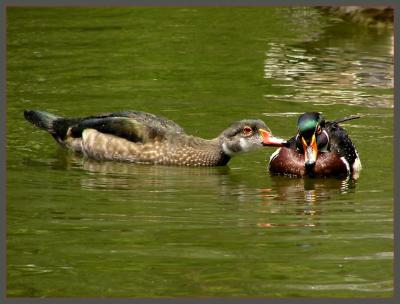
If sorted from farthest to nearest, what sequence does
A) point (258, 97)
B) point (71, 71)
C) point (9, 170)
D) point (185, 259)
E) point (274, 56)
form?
point (274, 56)
point (71, 71)
point (258, 97)
point (9, 170)
point (185, 259)

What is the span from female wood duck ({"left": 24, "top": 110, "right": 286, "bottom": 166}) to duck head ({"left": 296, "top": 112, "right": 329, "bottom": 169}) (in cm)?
27

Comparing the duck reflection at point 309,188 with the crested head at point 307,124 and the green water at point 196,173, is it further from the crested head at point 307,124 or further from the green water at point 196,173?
the crested head at point 307,124

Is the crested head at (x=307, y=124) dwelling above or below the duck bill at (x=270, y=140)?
above

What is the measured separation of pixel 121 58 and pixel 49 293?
396 inches

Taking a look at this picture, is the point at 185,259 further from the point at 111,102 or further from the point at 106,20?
the point at 106,20

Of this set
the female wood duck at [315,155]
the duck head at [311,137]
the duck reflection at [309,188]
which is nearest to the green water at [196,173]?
the duck reflection at [309,188]

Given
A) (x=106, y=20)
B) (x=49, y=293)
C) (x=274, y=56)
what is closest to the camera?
(x=49, y=293)

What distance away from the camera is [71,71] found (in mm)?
18578

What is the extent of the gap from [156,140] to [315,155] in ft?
6.00

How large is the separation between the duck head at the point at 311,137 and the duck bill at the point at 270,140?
0.61ft

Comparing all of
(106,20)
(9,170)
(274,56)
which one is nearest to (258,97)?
(274,56)

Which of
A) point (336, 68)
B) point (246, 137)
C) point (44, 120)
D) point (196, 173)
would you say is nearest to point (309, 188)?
point (246, 137)

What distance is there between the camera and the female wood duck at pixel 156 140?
14.4 metres

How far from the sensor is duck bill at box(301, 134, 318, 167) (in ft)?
46.0
